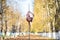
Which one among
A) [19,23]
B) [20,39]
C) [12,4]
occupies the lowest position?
[20,39]

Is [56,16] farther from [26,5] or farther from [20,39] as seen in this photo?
[20,39]

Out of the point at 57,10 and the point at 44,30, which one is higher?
the point at 57,10

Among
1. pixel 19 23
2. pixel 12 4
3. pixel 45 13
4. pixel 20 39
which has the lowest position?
pixel 20 39

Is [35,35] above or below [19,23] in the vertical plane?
below

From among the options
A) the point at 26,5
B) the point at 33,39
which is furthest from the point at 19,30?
the point at 26,5

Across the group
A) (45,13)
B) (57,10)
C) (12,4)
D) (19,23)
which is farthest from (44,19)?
(12,4)

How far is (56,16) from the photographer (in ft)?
5.55

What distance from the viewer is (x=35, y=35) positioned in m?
1.67

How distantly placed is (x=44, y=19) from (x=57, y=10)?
0.18 m

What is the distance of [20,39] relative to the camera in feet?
5.52

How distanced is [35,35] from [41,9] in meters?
0.30

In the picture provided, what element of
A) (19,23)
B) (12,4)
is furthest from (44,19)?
(12,4)

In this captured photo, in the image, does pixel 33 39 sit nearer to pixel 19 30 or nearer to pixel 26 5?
pixel 19 30

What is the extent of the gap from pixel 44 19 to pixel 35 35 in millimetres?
205
